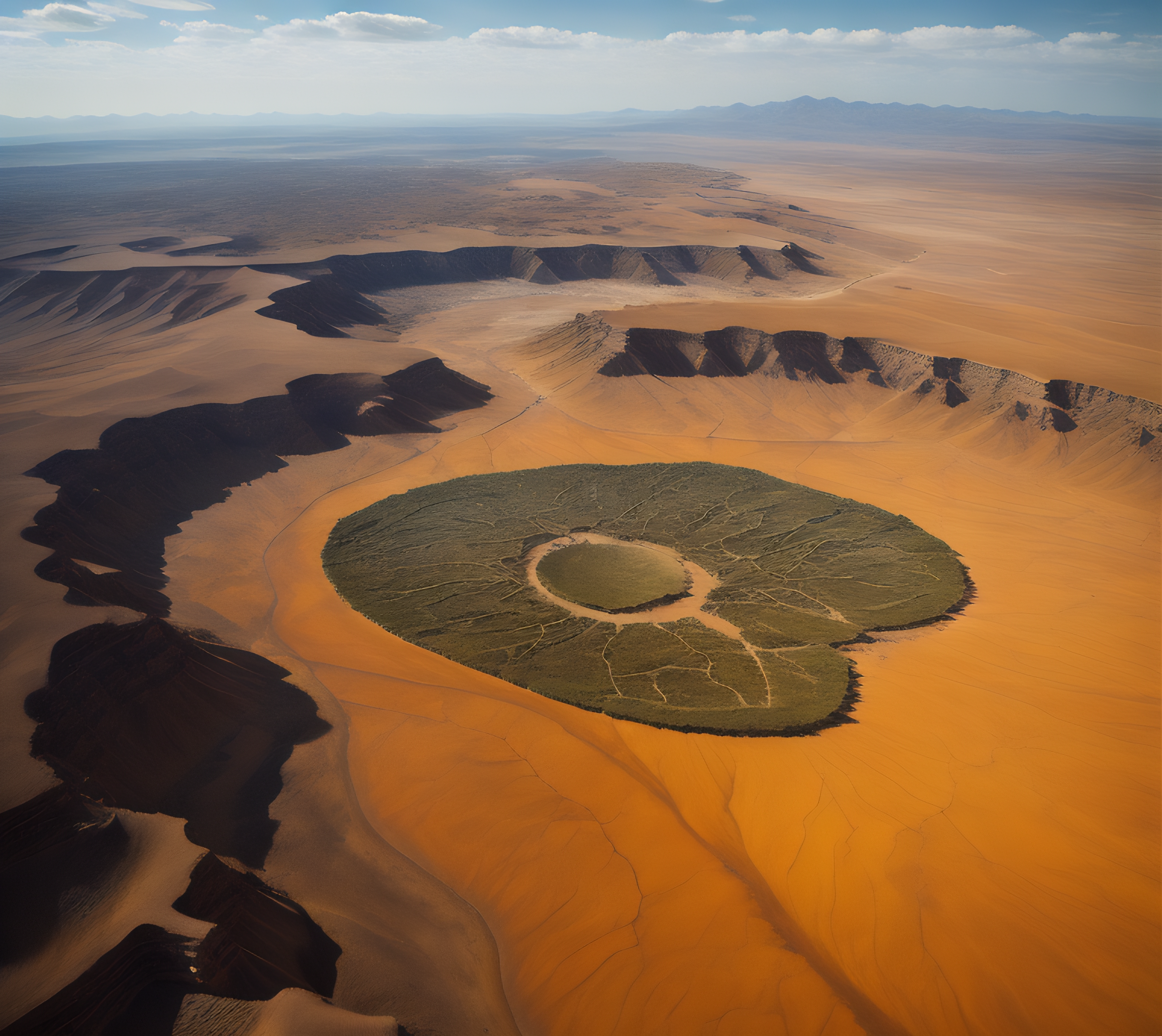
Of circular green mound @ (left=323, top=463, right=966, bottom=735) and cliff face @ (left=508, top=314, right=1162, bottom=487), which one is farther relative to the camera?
cliff face @ (left=508, top=314, right=1162, bottom=487)

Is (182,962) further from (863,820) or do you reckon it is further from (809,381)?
(809,381)

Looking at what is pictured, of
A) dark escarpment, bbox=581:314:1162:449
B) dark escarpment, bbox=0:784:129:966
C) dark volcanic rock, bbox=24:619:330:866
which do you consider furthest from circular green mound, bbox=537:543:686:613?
dark escarpment, bbox=581:314:1162:449

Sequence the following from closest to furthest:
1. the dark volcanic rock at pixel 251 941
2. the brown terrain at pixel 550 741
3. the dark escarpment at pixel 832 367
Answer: the dark volcanic rock at pixel 251 941 → the brown terrain at pixel 550 741 → the dark escarpment at pixel 832 367

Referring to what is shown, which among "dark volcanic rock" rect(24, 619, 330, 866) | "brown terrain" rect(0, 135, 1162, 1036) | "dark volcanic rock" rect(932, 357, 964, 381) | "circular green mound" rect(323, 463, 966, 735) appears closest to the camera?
"brown terrain" rect(0, 135, 1162, 1036)

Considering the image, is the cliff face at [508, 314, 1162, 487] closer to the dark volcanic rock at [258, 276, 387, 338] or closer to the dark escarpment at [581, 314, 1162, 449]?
the dark escarpment at [581, 314, 1162, 449]

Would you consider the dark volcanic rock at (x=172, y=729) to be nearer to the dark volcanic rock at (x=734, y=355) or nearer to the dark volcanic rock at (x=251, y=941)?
the dark volcanic rock at (x=251, y=941)

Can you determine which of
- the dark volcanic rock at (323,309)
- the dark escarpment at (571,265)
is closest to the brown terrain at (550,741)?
the dark volcanic rock at (323,309)

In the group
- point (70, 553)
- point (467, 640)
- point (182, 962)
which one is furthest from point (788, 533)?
point (70, 553)
